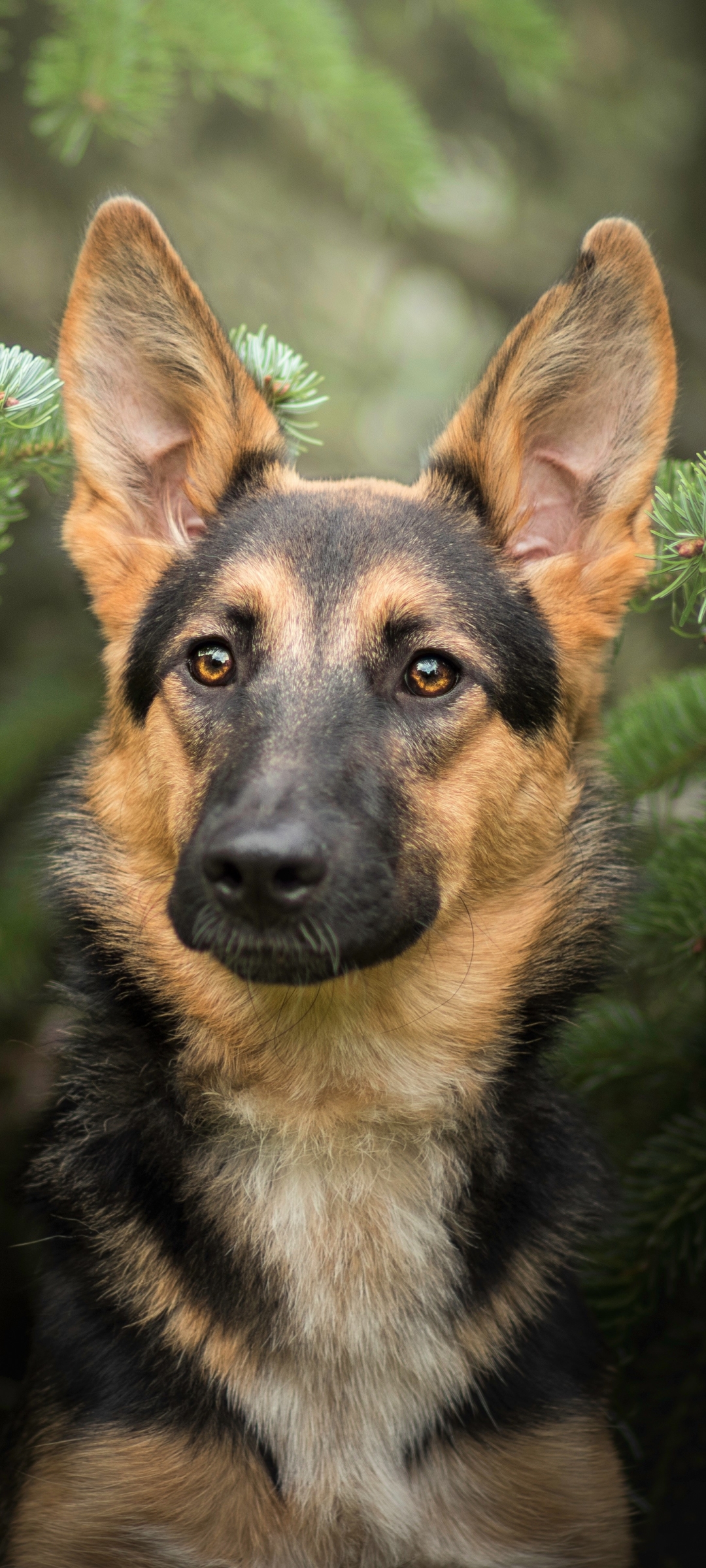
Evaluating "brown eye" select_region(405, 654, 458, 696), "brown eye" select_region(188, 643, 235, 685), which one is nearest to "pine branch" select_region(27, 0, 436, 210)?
"brown eye" select_region(188, 643, 235, 685)

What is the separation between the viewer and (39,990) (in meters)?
4.44

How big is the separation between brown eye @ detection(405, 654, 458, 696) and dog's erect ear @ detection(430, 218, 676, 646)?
0.45 m

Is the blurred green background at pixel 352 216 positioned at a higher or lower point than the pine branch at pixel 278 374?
higher

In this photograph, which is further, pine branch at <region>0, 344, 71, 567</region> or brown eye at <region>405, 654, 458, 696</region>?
brown eye at <region>405, 654, 458, 696</region>

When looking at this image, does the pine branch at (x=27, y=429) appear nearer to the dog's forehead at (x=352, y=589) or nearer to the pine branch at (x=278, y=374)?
the dog's forehead at (x=352, y=589)

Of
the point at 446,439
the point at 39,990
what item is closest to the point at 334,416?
the point at 446,439

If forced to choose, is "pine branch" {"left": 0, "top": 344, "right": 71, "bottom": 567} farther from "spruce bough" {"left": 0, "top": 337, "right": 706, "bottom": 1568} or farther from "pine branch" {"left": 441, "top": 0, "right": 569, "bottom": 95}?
"pine branch" {"left": 441, "top": 0, "right": 569, "bottom": 95}

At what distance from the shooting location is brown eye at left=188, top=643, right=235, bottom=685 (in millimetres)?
3352

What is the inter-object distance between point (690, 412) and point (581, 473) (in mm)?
3079

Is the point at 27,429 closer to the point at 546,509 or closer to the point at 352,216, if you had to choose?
the point at 546,509

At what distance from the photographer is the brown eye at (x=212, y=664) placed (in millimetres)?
3352

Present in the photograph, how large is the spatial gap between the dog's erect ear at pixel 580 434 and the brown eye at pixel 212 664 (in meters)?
0.96

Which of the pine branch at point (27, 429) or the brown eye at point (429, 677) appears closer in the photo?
the pine branch at point (27, 429)

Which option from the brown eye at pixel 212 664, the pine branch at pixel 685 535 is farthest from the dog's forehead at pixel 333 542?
the pine branch at pixel 685 535
